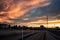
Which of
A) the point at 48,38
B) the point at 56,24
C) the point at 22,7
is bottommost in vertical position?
the point at 48,38

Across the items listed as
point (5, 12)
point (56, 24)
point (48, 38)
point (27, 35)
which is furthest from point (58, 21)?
point (5, 12)

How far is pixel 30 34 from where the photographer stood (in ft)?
18.7

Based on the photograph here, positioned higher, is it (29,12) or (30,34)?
(29,12)

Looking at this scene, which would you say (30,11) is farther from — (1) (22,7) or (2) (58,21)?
(2) (58,21)

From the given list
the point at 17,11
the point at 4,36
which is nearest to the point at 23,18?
the point at 17,11

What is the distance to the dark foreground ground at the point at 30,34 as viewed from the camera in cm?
→ 560

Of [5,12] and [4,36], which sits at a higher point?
[5,12]

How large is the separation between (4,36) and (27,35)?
1.92 feet

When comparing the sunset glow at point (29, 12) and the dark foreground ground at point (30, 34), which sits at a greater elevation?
the sunset glow at point (29, 12)

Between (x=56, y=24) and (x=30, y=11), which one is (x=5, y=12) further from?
(x=56, y=24)

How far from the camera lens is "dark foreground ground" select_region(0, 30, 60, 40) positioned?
5.60 metres

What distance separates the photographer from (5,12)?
18.8ft

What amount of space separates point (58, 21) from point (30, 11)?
756 mm

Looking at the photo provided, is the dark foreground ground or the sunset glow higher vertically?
the sunset glow
